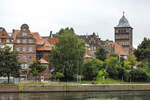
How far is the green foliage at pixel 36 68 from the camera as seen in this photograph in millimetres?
96750

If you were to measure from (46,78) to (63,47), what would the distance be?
9489 millimetres

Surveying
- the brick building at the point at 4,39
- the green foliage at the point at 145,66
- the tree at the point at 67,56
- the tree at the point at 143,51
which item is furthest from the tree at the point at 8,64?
the tree at the point at 143,51

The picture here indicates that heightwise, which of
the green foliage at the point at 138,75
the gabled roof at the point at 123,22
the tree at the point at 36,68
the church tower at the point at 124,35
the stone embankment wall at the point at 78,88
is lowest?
the stone embankment wall at the point at 78,88

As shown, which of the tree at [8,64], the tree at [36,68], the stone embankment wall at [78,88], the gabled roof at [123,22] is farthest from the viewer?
the gabled roof at [123,22]

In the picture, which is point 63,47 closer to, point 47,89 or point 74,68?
point 74,68

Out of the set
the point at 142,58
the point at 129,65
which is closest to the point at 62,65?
the point at 129,65

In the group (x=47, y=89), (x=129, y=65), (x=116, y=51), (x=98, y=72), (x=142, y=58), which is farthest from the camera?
(x=116, y=51)

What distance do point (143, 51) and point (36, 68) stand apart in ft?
153

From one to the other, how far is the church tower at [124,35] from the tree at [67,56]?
172ft

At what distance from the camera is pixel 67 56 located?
103 meters

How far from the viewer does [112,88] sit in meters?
95.1

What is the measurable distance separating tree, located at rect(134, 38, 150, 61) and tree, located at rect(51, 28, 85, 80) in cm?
3261

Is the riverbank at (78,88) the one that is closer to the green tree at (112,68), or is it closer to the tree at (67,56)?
the tree at (67,56)

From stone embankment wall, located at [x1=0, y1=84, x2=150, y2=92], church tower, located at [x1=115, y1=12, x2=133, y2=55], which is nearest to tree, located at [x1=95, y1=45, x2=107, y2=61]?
stone embankment wall, located at [x1=0, y1=84, x2=150, y2=92]
